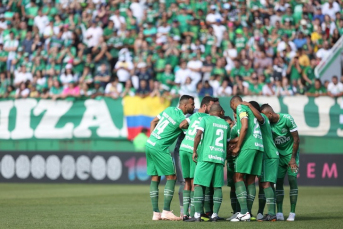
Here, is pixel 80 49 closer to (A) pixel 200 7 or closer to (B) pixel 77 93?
(B) pixel 77 93

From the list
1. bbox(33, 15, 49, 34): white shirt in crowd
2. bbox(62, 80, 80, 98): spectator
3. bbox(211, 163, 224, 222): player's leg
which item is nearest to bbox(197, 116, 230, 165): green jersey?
bbox(211, 163, 224, 222): player's leg

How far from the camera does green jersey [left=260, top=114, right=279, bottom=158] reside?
520 inches

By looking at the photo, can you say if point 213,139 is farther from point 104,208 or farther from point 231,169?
point 104,208

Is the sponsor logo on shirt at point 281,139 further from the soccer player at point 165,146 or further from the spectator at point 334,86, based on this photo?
the spectator at point 334,86

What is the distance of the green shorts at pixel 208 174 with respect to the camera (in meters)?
12.6

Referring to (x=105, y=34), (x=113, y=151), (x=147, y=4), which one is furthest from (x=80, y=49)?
(x=113, y=151)

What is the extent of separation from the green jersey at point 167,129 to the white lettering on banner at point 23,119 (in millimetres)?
11503

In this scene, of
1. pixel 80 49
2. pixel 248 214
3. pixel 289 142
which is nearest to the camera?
pixel 248 214

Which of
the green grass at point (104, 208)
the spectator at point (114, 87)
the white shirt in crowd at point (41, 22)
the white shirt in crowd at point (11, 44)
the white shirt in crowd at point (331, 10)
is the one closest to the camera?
the green grass at point (104, 208)

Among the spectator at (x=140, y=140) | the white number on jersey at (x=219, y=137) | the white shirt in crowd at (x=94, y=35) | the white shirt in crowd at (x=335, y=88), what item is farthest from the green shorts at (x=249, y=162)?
the white shirt in crowd at (x=94, y=35)

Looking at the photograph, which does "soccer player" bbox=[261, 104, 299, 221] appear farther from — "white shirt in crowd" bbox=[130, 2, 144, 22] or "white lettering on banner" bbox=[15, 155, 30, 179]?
"white shirt in crowd" bbox=[130, 2, 144, 22]

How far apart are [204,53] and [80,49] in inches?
177

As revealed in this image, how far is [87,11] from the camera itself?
94.4 feet

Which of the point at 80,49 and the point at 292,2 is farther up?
the point at 292,2
